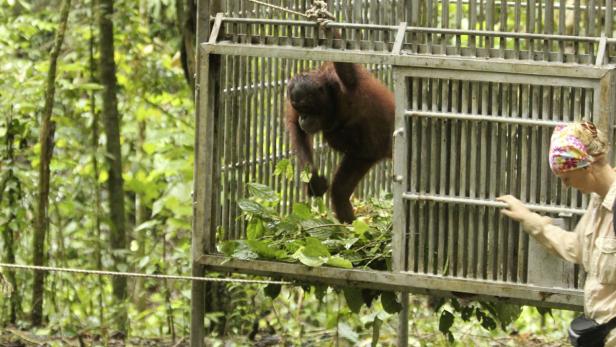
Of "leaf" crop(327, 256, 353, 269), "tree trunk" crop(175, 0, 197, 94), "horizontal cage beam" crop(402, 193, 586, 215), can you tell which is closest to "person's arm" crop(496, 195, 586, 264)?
"horizontal cage beam" crop(402, 193, 586, 215)

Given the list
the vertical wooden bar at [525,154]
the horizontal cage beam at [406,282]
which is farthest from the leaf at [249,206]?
the vertical wooden bar at [525,154]

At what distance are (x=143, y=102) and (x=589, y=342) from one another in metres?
5.56

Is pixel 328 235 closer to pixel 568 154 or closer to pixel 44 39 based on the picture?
pixel 568 154

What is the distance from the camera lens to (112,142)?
7.87m

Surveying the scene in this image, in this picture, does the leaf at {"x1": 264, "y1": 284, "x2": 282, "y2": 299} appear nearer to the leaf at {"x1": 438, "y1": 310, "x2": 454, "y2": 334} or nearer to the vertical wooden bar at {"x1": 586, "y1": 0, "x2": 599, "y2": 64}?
the leaf at {"x1": 438, "y1": 310, "x2": 454, "y2": 334}

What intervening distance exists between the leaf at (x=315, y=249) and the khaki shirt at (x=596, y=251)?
4.00 feet

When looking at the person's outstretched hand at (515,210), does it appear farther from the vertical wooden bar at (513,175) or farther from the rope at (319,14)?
the rope at (319,14)

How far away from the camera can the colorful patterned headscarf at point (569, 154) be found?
3.74 meters

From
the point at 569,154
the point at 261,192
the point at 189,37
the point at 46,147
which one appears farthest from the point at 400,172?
the point at 46,147

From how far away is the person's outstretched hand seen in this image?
13.9 ft

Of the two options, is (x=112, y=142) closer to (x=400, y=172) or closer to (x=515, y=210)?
(x=400, y=172)

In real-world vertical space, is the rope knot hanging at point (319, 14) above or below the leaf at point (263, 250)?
above

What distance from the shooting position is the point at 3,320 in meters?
7.18

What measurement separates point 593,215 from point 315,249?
149 cm
